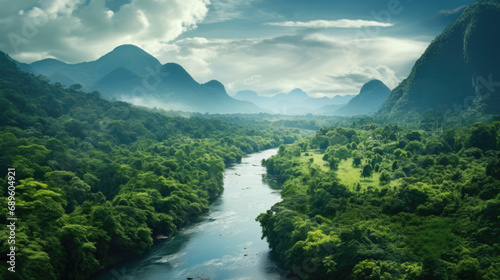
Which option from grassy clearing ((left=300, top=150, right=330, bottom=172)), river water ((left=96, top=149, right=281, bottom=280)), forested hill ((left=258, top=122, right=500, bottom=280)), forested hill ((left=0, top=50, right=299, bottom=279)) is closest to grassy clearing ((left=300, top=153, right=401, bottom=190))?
grassy clearing ((left=300, top=150, right=330, bottom=172))

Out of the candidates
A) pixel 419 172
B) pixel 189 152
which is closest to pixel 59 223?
pixel 419 172

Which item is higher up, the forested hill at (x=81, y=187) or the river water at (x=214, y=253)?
the forested hill at (x=81, y=187)

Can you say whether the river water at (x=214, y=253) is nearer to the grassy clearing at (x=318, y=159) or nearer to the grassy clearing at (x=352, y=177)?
the grassy clearing at (x=352, y=177)

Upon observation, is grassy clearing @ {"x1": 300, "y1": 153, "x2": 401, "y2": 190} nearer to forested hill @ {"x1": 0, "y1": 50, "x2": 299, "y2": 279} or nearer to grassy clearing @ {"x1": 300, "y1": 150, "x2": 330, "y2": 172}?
grassy clearing @ {"x1": 300, "y1": 150, "x2": 330, "y2": 172}

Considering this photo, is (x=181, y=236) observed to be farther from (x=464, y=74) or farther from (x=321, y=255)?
(x=464, y=74)

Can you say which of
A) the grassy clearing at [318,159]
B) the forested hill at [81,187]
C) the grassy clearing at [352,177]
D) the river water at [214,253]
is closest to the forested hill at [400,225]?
the grassy clearing at [352,177]
